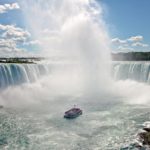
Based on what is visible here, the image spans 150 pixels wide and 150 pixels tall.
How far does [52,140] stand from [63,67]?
111 feet

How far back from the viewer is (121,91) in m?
42.4

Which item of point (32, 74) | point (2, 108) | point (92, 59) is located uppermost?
point (92, 59)

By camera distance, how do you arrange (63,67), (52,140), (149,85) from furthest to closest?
(63,67) → (149,85) → (52,140)

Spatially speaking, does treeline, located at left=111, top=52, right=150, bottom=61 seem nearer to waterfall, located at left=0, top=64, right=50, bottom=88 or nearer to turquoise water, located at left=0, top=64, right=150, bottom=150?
turquoise water, located at left=0, top=64, right=150, bottom=150

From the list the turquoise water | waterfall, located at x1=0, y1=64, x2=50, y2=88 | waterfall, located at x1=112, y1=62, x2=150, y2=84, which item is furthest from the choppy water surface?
waterfall, located at x1=112, y1=62, x2=150, y2=84

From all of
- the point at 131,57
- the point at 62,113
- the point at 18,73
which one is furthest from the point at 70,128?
the point at 131,57

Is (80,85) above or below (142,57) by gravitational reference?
below

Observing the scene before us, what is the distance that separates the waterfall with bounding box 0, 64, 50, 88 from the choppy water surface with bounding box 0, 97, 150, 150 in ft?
35.2

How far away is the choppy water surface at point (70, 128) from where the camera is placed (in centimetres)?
1847

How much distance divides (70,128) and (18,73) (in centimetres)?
2245

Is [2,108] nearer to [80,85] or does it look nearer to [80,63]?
[80,85]

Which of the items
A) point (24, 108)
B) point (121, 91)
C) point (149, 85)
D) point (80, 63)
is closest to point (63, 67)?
point (80, 63)

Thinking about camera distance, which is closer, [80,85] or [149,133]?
[149,133]

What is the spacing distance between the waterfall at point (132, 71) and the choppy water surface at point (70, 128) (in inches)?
597
